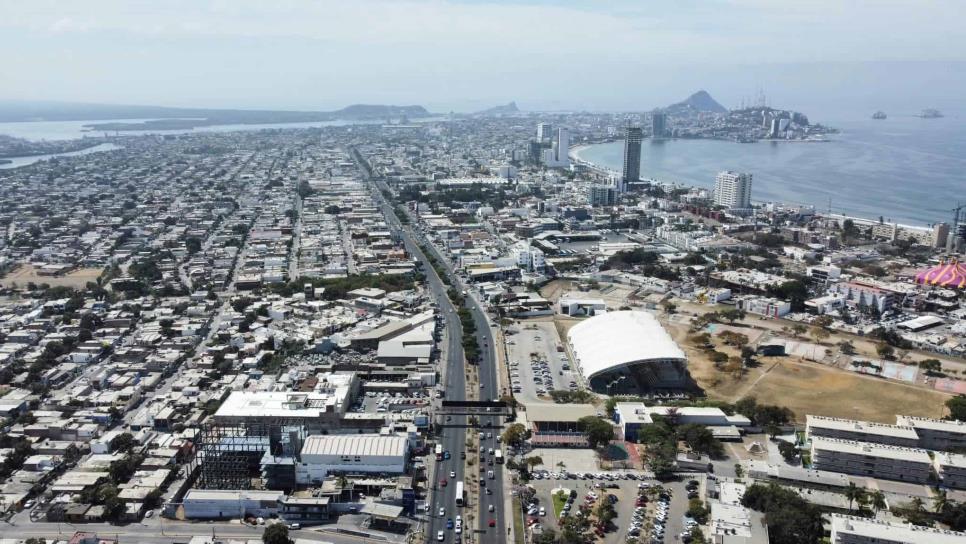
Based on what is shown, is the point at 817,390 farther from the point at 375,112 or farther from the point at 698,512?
the point at 375,112

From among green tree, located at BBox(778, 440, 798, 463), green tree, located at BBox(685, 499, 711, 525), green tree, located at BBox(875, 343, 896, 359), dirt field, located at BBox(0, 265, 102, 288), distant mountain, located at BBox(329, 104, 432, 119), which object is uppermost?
distant mountain, located at BBox(329, 104, 432, 119)

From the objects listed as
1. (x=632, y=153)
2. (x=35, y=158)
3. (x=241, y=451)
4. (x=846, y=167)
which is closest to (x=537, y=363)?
(x=241, y=451)

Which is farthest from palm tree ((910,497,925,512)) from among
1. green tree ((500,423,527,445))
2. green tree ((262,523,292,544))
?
green tree ((262,523,292,544))

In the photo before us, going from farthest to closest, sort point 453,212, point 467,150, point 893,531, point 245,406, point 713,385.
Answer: point 467,150
point 453,212
point 713,385
point 245,406
point 893,531

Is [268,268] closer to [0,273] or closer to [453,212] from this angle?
[0,273]

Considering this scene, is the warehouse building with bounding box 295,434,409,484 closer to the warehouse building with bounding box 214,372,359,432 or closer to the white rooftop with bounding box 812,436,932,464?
the warehouse building with bounding box 214,372,359,432

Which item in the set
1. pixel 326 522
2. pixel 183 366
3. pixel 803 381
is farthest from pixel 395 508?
pixel 803 381

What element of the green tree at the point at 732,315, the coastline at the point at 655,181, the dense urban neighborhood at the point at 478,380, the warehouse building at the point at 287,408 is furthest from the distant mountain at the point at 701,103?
the warehouse building at the point at 287,408
